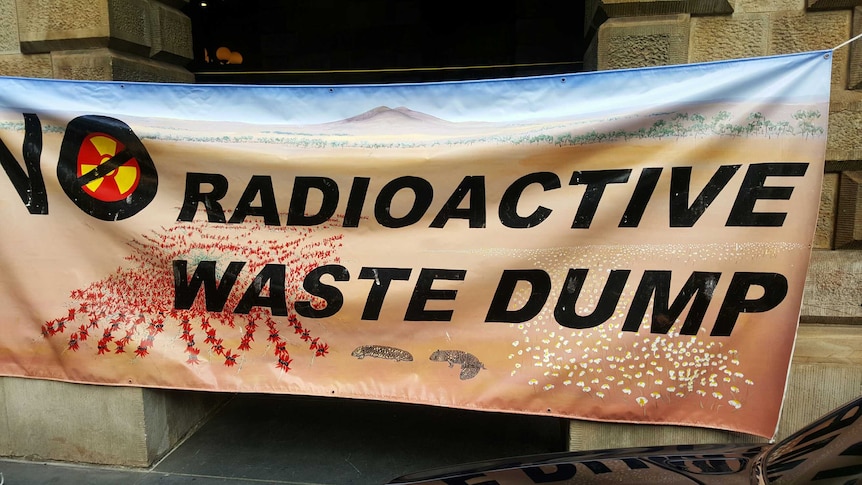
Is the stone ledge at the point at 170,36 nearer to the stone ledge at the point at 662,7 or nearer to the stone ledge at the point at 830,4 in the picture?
the stone ledge at the point at 662,7

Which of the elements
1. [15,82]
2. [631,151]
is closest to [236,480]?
[15,82]

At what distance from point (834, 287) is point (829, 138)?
839mm

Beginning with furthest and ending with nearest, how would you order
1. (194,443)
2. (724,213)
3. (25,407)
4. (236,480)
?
(194,443), (25,407), (236,480), (724,213)

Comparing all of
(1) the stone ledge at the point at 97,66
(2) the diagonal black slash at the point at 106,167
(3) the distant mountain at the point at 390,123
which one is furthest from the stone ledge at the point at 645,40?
(1) the stone ledge at the point at 97,66

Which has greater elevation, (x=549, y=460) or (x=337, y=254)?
(x=337, y=254)

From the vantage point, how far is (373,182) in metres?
3.08

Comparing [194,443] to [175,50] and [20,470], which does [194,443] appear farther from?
[175,50]

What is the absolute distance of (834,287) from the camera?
3.17m

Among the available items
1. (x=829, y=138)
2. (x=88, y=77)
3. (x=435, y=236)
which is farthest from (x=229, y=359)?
(x=829, y=138)

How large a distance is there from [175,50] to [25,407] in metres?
2.61

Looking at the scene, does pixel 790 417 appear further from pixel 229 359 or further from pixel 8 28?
pixel 8 28

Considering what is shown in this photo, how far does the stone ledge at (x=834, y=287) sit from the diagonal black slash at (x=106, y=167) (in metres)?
3.98

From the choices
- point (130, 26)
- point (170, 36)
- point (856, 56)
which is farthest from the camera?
point (170, 36)

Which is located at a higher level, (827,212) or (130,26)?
(130,26)
